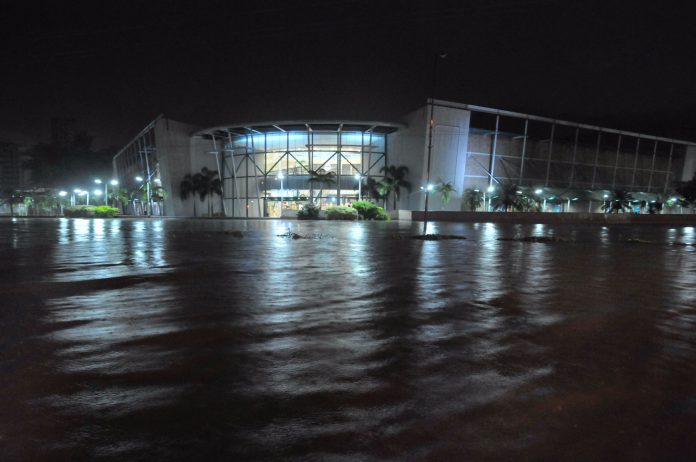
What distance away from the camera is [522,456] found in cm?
223

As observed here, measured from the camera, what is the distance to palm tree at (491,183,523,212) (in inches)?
1924

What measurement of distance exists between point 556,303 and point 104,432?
549 centimetres

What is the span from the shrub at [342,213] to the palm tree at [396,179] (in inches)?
418

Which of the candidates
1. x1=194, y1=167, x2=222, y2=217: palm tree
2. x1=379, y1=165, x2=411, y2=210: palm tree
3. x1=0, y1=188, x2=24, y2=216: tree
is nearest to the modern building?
x1=379, y1=165, x2=411, y2=210: palm tree

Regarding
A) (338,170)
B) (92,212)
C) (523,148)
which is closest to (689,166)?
(523,148)

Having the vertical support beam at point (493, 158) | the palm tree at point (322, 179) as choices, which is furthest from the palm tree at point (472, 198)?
the palm tree at point (322, 179)

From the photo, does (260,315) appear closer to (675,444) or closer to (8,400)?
(8,400)

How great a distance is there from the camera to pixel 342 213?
4275 cm

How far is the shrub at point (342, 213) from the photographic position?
4262 cm

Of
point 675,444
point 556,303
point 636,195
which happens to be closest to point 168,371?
point 675,444

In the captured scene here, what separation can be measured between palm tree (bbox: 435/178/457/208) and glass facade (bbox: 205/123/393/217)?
939 centimetres

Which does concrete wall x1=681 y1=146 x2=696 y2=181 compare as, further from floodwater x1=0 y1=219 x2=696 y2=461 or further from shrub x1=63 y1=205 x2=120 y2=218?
shrub x1=63 y1=205 x2=120 y2=218

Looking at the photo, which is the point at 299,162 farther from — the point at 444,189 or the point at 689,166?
the point at 689,166

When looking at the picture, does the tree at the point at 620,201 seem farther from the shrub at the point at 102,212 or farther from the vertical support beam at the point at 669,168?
the shrub at the point at 102,212
